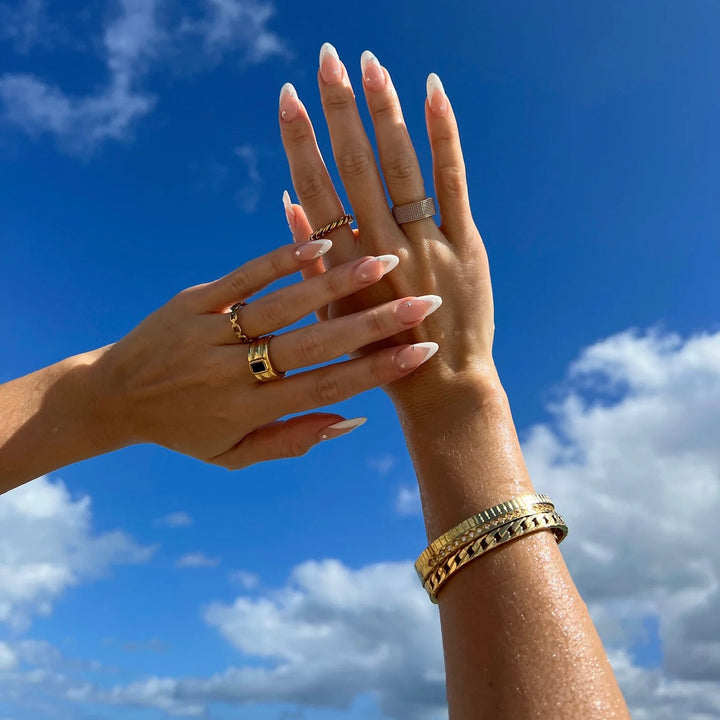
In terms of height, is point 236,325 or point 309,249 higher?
point 309,249

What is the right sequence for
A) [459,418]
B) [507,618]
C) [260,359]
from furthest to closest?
[260,359]
[459,418]
[507,618]

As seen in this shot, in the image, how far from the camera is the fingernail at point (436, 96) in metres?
4.02

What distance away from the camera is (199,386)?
3541mm

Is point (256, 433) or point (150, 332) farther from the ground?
point (150, 332)

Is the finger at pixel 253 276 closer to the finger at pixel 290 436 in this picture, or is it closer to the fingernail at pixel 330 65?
the finger at pixel 290 436

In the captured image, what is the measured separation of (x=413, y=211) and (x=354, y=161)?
17.6 inches

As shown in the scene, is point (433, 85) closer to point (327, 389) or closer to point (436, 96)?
point (436, 96)

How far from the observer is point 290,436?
376cm

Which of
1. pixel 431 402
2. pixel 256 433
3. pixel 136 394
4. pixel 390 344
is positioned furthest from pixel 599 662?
pixel 136 394

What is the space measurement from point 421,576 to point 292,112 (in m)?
2.79

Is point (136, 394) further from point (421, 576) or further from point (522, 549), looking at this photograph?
point (522, 549)

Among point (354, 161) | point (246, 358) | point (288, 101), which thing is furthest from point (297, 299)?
point (288, 101)

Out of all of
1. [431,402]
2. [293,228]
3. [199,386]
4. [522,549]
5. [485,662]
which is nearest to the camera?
[485,662]

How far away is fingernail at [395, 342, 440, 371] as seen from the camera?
337 cm
